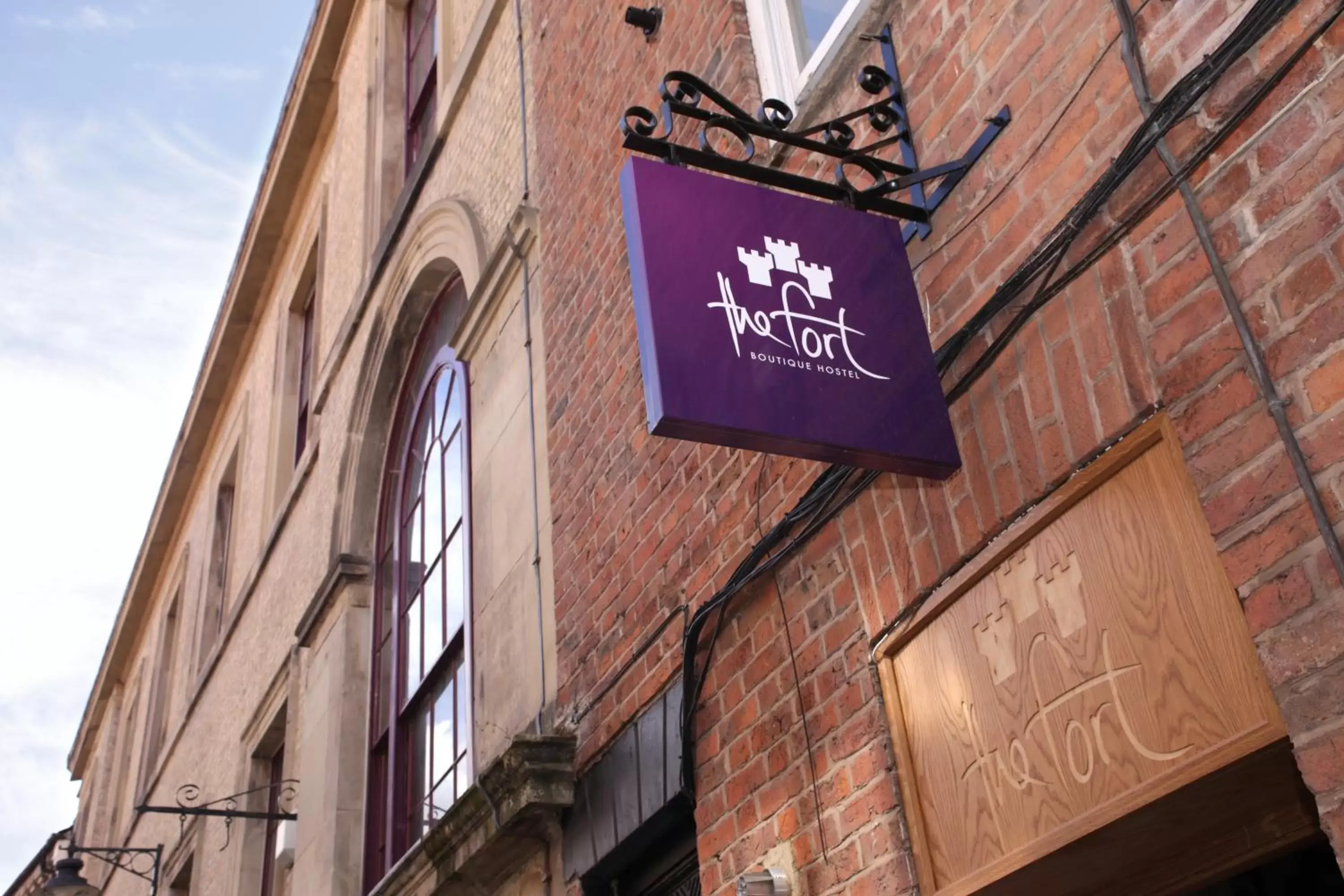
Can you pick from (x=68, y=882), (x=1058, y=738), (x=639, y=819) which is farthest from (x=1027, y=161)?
(x=68, y=882)

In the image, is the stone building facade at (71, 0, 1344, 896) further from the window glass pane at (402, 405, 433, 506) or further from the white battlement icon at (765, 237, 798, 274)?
the white battlement icon at (765, 237, 798, 274)

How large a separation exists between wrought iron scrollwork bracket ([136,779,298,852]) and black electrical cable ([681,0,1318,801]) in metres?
5.68

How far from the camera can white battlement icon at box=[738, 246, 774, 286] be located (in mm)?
3602

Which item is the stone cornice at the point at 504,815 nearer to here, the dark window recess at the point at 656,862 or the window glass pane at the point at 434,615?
the dark window recess at the point at 656,862

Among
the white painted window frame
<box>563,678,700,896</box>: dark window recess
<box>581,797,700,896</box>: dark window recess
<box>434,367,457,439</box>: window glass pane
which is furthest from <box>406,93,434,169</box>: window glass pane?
<box>581,797,700,896</box>: dark window recess

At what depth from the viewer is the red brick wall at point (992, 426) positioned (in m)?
2.70

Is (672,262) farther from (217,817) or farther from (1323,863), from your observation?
(217,817)

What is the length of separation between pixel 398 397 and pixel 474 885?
455 cm

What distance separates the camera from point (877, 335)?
365cm

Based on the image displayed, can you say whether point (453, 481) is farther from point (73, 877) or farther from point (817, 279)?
point (73, 877)

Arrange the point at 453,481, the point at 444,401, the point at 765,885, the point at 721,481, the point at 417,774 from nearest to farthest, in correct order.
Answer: the point at 765,885 → the point at 721,481 → the point at 417,774 → the point at 453,481 → the point at 444,401

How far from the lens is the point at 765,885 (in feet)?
13.0

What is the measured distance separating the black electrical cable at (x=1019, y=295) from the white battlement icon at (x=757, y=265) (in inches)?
19.4

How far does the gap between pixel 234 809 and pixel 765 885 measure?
8292 millimetres
